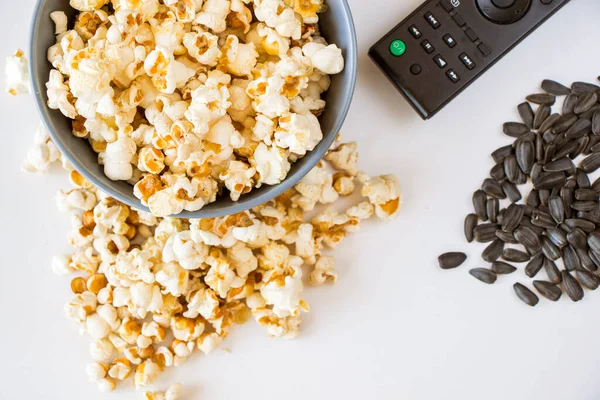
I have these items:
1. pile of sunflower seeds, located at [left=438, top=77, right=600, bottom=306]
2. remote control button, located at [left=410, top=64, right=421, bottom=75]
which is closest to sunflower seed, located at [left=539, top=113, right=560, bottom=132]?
pile of sunflower seeds, located at [left=438, top=77, right=600, bottom=306]

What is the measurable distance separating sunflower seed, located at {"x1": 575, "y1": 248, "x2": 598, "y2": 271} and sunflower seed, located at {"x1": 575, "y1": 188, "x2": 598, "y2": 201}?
0.25ft

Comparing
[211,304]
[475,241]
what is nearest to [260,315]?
[211,304]

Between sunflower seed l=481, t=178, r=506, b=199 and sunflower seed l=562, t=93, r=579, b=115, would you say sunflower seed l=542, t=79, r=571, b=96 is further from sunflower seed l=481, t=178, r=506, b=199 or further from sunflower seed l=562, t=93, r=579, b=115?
sunflower seed l=481, t=178, r=506, b=199

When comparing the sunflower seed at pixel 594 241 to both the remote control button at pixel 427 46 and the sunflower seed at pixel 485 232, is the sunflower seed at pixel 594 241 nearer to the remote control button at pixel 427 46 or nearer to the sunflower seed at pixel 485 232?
the sunflower seed at pixel 485 232

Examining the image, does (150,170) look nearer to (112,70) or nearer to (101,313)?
(112,70)

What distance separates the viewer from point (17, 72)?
842 mm

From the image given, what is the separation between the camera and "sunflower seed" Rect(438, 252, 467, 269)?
0.90 metres

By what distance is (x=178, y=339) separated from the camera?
869 mm

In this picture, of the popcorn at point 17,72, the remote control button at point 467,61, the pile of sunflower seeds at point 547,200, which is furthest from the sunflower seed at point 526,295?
the popcorn at point 17,72

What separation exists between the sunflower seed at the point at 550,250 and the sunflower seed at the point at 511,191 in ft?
0.24

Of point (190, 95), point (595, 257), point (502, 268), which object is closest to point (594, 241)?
point (595, 257)

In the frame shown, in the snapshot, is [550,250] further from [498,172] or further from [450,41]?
[450,41]

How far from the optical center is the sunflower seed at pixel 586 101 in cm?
89

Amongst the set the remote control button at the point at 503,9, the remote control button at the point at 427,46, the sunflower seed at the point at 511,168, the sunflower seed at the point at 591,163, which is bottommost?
the sunflower seed at the point at 511,168
